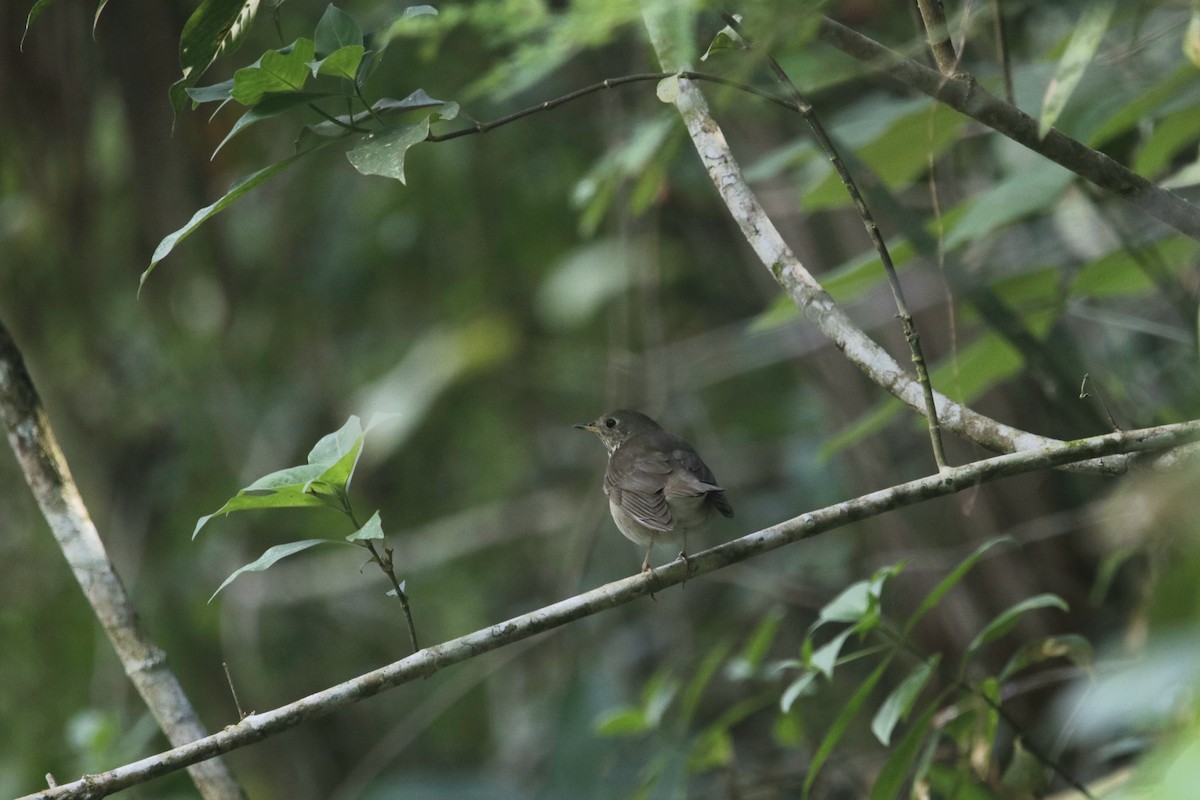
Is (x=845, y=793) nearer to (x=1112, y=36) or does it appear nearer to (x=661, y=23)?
(x=1112, y=36)

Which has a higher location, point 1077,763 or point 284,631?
point 1077,763

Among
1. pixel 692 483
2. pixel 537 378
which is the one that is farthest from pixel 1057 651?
pixel 537 378

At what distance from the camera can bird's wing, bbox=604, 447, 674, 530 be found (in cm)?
359

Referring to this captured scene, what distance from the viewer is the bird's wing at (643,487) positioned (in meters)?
3.59

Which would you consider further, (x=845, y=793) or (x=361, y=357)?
(x=361, y=357)

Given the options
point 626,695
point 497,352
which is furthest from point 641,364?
point 626,695

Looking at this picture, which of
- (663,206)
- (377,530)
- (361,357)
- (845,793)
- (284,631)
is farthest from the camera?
(361,357)

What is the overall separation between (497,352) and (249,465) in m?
1.72

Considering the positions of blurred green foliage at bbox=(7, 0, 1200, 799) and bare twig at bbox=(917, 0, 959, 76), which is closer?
bare twig at bbox=(917, 0, 959, 76)

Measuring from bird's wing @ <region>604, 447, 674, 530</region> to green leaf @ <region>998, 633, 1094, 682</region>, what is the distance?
103 cm

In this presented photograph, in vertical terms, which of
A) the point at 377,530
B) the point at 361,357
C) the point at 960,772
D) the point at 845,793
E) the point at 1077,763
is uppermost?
the point at 377,530

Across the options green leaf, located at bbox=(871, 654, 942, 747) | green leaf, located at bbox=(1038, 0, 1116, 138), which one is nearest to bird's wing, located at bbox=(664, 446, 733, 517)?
green leaf, located at bbox=(871, 654, 942, 747)

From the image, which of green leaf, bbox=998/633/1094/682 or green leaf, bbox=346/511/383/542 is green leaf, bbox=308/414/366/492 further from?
green leaf, bbox=998/633/1094/682

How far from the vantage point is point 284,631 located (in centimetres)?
794
